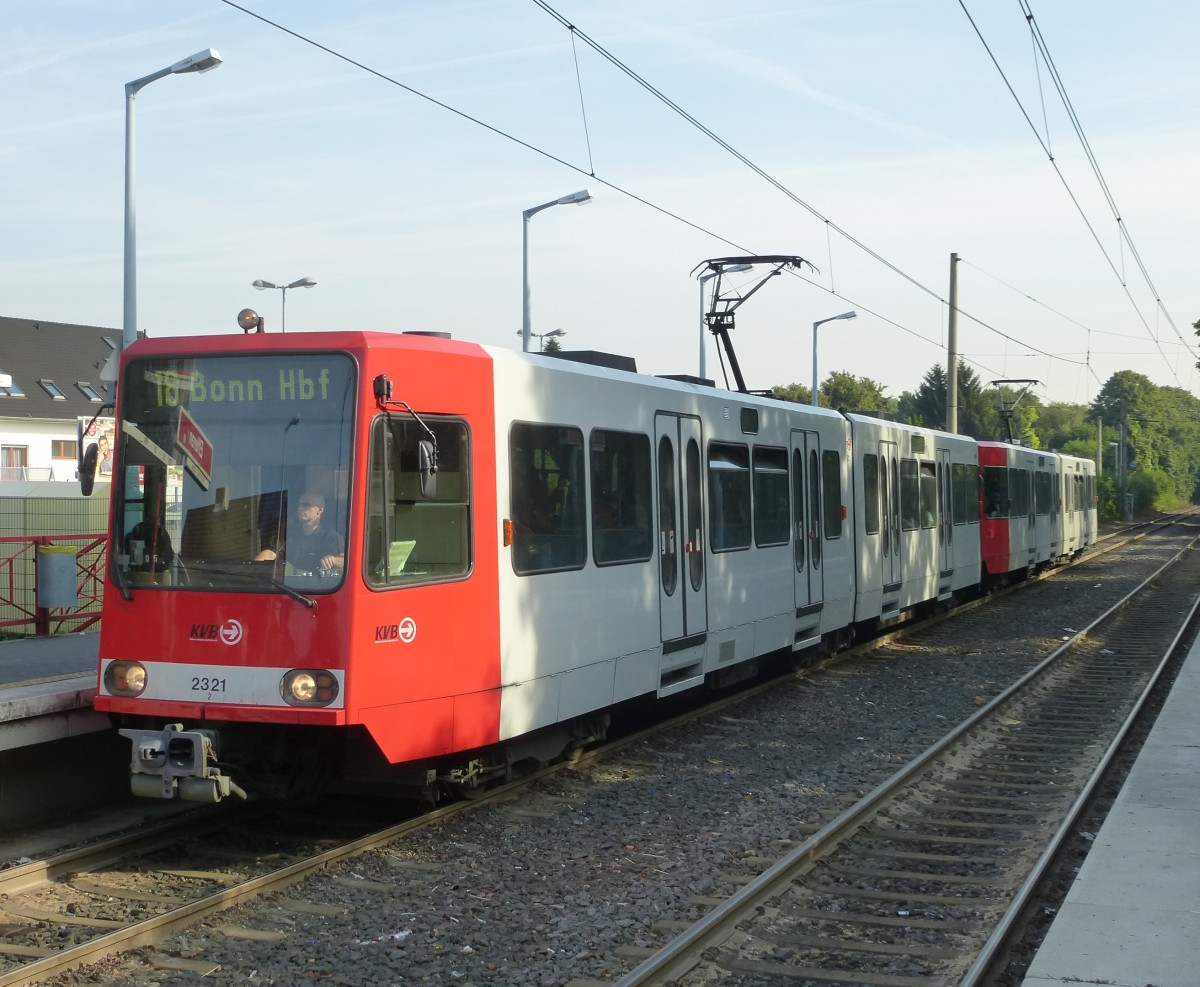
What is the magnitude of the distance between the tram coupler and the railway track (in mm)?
2672

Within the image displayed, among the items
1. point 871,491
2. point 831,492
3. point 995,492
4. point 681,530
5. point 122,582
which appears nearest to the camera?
point 122,582

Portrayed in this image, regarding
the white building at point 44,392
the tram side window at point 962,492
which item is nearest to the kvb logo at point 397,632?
the tram side window at point 962,492

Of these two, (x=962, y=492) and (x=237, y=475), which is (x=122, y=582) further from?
(x=962, y=492)

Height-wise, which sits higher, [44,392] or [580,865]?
[44,392]

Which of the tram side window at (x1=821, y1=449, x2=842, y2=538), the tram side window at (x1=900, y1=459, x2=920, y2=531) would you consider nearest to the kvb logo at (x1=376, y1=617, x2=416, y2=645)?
the tram side window at (x1=821, y1=449, x2=842, y2=538)

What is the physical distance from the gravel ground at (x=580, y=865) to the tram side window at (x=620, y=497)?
159 centimetres

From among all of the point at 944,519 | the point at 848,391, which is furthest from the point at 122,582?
the point at 848,391

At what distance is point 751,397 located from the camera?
512 inches

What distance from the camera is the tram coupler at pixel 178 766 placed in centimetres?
736

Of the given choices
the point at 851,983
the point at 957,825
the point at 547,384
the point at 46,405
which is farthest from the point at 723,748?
the point at 46,405

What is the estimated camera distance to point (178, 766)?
24.3 feet

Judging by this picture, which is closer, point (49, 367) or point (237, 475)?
point (237, 475)

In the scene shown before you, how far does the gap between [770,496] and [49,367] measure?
59.5 m

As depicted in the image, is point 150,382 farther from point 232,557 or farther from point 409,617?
point 409,617
